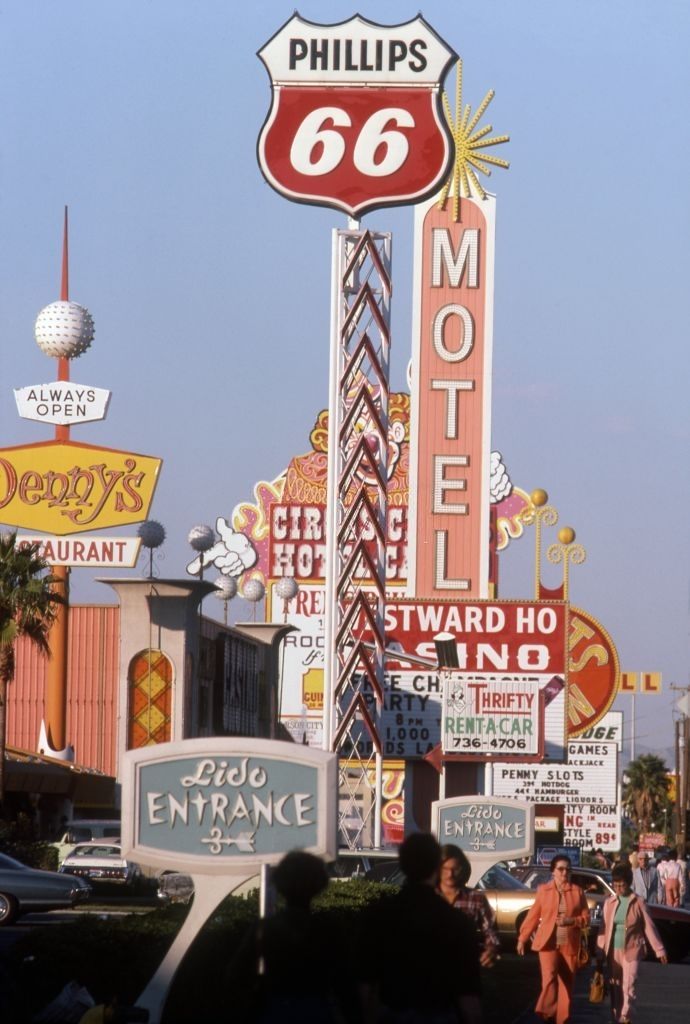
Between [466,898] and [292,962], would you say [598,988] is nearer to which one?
[466,898]

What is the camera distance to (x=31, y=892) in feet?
90.9

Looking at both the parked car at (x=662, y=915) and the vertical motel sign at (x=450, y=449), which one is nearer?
the parked car at (x=662, y=915)

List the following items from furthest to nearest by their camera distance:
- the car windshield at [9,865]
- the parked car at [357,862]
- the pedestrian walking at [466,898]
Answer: the car windshield at [9,865] → the parked car at [357,862] → the pedestrian walking at [466,898]

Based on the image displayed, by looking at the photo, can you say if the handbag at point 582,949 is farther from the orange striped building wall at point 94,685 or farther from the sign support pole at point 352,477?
the orange striped building wall at point 94,685

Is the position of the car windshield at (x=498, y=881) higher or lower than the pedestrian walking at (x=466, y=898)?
lower

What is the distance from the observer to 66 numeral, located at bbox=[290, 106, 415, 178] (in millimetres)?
36906

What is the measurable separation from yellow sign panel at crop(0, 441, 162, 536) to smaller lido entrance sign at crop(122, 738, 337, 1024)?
33808 millimetres

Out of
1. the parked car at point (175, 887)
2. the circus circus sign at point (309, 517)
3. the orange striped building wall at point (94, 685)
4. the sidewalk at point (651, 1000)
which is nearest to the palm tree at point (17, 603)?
the parked car at point (175, 887)

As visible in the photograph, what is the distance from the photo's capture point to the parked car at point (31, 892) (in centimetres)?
2752

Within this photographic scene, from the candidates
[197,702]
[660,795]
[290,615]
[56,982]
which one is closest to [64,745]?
[197,702]

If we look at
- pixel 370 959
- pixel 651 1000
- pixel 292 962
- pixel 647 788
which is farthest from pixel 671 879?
pixel 647 788

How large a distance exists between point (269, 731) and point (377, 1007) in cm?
5031

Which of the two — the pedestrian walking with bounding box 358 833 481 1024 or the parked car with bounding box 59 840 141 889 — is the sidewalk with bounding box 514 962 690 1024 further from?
the parked car with bounding box 59 840 141 889

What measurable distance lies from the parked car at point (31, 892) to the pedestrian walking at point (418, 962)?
799 inches
